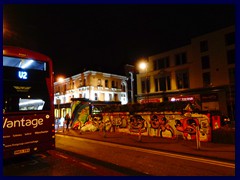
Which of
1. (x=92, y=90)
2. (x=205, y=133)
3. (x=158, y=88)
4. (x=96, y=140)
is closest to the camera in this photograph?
(x=205, y=133)

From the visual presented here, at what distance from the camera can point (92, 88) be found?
41000 mm

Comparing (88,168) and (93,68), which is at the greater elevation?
(93,68)

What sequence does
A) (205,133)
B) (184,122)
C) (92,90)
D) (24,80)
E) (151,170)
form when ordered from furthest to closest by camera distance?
(92,90)
(184,122)
(205,133)
(24,80)
(151,170)

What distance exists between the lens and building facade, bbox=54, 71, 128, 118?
135 ft

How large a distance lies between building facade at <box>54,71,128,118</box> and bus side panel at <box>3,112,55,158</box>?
101ft

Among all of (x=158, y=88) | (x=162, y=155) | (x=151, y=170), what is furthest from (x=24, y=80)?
(x=158, y=88)

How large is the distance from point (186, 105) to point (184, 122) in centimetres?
111

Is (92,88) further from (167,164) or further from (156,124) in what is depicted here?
(167,164)

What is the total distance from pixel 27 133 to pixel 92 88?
33.7 metres

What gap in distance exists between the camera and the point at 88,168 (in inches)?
270

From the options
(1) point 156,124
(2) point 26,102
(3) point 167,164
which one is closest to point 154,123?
(1) point 156,124

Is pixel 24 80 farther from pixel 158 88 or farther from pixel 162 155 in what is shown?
pixel 158 88

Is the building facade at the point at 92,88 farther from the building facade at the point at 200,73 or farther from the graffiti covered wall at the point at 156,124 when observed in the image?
the graffiti covered wall at the point at 156,124

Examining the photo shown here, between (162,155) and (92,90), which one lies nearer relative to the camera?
(162,155)
